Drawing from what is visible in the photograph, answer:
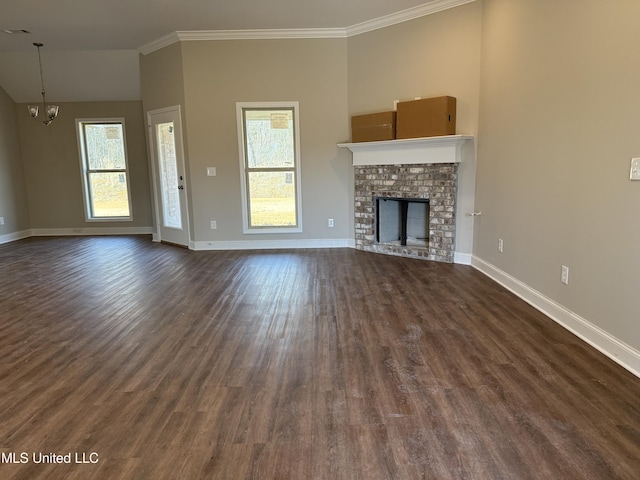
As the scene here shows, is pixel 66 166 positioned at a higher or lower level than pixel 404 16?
lower

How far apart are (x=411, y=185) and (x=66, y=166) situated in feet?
20.2

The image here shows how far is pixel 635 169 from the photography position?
7.39 feet

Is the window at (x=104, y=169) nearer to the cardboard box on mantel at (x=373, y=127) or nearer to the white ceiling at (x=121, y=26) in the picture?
the white ceiling at (x=121, y=26)

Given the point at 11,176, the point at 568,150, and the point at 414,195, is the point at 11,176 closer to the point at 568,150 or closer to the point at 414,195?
the point at 414,195

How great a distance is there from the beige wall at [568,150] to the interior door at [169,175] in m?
4.17

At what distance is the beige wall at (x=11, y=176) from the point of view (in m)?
6.82

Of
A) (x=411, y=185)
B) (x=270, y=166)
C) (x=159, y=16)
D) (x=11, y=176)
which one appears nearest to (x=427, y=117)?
(x=411, y=185)

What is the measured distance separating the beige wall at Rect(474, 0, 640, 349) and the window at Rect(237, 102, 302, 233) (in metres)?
2.65

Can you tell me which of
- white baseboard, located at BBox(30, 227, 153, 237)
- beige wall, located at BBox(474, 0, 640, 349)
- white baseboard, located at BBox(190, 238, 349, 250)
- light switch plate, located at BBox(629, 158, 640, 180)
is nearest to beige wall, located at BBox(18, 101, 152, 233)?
white baseboard, located at BBox(30, 227, 153, 237)

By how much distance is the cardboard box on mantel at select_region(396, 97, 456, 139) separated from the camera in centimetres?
453

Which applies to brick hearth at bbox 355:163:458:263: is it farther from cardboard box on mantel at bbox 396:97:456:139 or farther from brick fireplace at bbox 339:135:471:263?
cardboard box on mantel at bbox 396:97:456:139

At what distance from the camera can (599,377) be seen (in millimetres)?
2240

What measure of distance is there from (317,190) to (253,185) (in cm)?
93

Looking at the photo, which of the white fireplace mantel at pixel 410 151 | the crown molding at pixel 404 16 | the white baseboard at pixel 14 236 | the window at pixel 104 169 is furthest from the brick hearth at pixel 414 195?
the white baseboard at pixel 14 236
